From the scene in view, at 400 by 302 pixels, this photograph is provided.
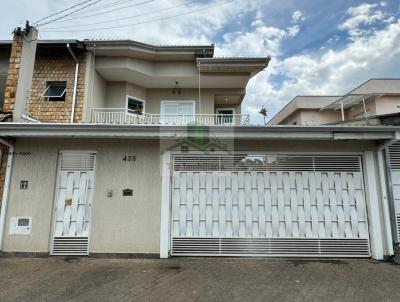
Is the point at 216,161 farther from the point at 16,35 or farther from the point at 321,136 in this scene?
the point at 16,35

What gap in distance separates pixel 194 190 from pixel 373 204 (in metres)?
4.92

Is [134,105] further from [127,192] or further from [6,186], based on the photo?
[127,192]

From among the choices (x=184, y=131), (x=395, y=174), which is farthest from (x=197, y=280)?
(x=395, y=174)

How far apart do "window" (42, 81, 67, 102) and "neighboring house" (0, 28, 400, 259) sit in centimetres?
400

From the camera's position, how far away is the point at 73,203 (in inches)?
258

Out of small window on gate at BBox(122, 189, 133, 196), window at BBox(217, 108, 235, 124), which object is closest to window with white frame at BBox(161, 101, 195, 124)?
window at BBox(217, 108, 235, 124)

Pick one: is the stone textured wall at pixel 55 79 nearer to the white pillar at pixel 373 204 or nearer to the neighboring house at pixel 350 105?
the white pillar at pixel 373 204

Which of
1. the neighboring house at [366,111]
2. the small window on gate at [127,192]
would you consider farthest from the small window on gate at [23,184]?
the neighboring house at [366,111]

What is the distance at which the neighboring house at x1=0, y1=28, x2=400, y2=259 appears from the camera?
619 centimetres

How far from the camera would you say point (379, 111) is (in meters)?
19.4

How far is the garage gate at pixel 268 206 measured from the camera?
634cm

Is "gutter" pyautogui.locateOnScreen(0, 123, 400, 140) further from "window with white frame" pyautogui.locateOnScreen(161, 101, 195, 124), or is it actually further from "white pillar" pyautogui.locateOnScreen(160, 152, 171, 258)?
"window with white frame" pyautogui.locateOnScreen(161, 101, 195, 124)

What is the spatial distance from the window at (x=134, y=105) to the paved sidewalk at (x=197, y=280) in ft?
27.9

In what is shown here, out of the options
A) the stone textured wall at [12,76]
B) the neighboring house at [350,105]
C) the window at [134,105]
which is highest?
the neighboring house at [350,105]
